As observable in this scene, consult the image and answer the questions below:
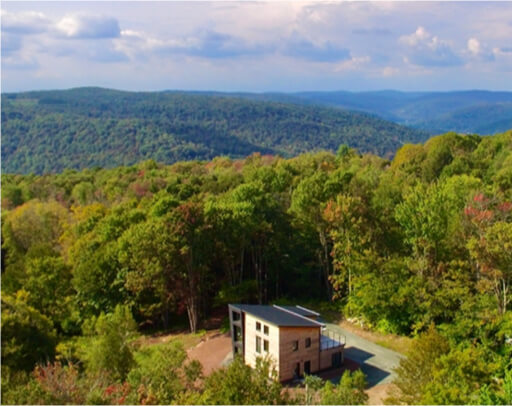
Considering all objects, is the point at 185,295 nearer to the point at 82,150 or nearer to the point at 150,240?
the point at 150,240

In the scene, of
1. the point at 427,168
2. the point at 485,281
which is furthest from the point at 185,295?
the point at 427,168

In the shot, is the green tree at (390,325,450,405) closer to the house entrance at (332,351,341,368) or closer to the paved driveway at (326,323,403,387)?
the paved driveway at (326,323,403,387)

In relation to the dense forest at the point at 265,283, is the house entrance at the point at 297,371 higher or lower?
lower

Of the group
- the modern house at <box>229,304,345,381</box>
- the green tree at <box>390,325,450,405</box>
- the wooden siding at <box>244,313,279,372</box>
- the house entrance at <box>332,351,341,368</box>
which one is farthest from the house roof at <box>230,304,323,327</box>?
the green tree at <box>390,325,450,405</box>

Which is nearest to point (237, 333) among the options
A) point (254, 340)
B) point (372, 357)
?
point (254, 340)

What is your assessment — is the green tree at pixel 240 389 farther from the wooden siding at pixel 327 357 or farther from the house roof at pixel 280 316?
the wooden siding at pixel 327 357

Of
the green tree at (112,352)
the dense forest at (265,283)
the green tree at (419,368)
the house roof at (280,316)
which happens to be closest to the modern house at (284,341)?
the house roof at (280,316)
